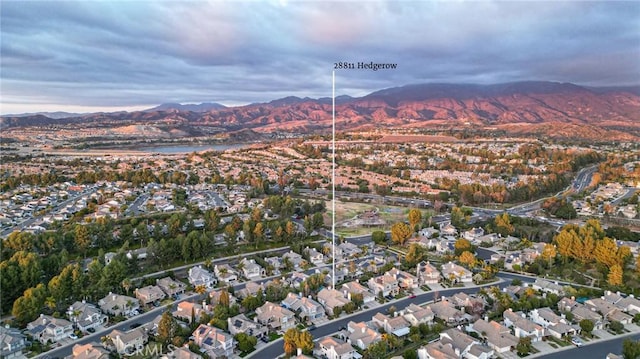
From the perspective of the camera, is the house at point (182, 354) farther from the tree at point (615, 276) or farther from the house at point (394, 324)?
the tree at point (615, 276)

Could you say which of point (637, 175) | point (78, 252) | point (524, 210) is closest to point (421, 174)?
point (524, 210)

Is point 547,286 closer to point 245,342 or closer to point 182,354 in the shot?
point 245,342

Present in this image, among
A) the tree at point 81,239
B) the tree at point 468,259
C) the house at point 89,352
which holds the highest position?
the tree at point 81,239

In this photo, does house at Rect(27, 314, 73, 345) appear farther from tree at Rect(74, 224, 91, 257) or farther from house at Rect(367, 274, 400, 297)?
house at Rect(367, 274, 400, 297)

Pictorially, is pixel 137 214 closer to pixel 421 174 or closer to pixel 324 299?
pixel 324 299

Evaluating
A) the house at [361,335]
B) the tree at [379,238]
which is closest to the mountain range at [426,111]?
the tree at [379,238]

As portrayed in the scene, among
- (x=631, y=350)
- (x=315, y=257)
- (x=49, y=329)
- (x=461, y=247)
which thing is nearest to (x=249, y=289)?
(x=315, y=257)
